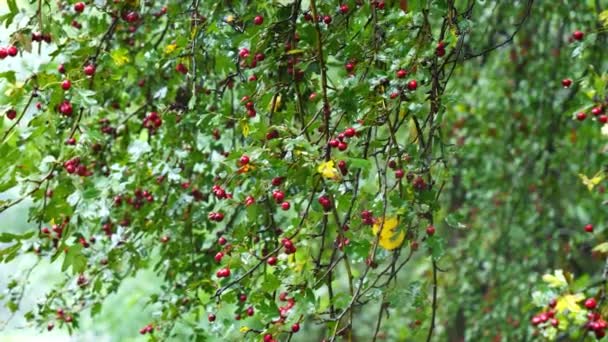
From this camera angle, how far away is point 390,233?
1675 millimetres

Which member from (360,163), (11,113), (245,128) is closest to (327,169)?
(360,163)

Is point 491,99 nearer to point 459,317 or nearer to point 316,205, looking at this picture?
point 459,317

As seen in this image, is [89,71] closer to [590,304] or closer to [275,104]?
[275,104]

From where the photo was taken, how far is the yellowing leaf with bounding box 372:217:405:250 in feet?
5.42

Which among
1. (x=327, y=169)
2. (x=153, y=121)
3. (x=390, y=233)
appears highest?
(x=153, y=121)

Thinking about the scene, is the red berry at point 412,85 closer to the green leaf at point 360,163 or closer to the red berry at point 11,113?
the green leaf at point 360,163

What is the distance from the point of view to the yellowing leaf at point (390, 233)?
165 centimetres

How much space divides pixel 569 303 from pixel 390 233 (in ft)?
1.62

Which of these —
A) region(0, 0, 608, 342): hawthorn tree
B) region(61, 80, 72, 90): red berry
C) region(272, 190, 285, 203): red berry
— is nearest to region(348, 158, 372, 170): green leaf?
region(0, 0, 608, 342): hawthorn tree

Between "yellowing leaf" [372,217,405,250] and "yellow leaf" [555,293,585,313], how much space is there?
43cm

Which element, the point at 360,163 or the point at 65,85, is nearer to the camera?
the point at 360,163

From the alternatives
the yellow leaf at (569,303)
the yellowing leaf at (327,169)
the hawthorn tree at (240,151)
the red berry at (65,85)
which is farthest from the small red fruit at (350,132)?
the yellow leaf at (569,303)

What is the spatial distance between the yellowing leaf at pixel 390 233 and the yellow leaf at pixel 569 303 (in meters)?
0.43

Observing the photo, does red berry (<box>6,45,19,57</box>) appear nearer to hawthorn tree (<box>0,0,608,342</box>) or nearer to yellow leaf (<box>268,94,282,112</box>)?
hawthorn tree (<box>0,0,608,342</box>)
